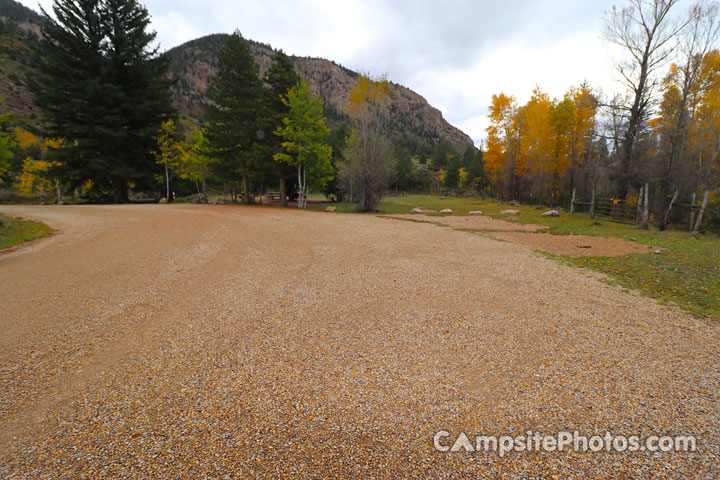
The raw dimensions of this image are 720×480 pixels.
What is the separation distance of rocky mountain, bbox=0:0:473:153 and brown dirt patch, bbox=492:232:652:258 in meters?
17.6

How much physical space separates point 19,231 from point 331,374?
40.9 feet

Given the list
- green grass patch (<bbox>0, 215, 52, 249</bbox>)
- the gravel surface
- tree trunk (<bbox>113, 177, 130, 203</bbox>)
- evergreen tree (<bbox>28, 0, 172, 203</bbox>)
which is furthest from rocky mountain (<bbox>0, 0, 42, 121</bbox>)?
the gravel surface

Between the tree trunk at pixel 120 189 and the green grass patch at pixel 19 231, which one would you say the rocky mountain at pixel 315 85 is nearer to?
the tree trunk at pixel 120 189

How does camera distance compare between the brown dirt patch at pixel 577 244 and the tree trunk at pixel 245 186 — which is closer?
the brown dirt patch at pixel 577 244

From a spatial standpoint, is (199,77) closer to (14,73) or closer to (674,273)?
(14,73)

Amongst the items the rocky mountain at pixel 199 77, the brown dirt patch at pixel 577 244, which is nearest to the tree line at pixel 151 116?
the rocky mountain at pixel 199 77

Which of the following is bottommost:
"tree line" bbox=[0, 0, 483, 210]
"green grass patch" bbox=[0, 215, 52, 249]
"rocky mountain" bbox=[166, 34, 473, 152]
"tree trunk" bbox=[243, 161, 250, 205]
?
"green grass patch" bbox=[0, 215, 52, 249]

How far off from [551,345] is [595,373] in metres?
0.55

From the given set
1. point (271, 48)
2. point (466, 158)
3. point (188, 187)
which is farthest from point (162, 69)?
point (271, 48)

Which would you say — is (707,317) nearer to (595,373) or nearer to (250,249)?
(595,373)

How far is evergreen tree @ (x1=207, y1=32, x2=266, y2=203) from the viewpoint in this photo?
21.8m

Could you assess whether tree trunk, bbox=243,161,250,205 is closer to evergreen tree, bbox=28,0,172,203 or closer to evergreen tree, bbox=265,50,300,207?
evergreen tree, bbox=265,50,300,207

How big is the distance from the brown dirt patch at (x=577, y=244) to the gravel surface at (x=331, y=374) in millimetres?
3727

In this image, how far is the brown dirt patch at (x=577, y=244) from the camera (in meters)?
8.77
